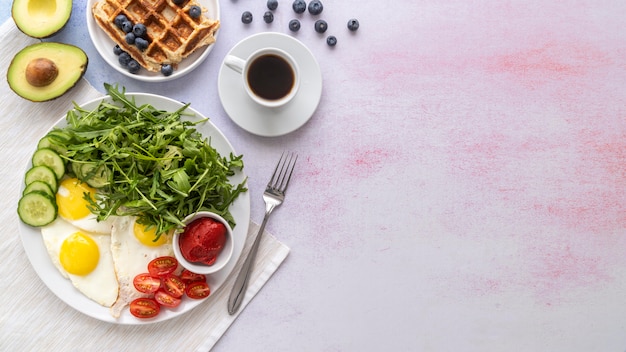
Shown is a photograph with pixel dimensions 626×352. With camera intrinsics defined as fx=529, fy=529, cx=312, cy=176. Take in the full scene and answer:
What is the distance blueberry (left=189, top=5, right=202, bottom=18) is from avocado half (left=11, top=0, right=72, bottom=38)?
0.47 m

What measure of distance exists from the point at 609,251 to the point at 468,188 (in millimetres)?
688

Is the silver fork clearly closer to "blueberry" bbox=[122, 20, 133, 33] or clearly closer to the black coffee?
the black coffee

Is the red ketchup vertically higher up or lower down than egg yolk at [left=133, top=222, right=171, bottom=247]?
higher up

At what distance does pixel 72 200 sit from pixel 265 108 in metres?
0.80

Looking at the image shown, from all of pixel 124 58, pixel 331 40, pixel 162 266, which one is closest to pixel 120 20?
pixel 124 58

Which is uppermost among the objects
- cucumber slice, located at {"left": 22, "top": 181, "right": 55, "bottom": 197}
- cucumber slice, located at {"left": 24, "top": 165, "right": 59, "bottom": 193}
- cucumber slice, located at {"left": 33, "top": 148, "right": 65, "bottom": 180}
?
cucumber slice, located at {"left": 33, "top": 148, "right": 65, "bottom": 180}

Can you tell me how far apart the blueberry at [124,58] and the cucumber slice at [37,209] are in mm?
572

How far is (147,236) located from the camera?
1973mm

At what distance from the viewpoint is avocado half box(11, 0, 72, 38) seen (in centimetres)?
199

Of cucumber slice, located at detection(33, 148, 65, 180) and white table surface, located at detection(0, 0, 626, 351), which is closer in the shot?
cucumber slice, located at detection(33, 148, 65, 180)

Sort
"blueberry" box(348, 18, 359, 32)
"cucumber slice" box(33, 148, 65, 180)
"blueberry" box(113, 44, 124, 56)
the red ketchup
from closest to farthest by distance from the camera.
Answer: the red ketchup < "cucumber slice" box(33, 148, 65, 180) < "blueberry" box(113, 44, 124, 56) < "blueberry" box(348, 18, 359, 32)

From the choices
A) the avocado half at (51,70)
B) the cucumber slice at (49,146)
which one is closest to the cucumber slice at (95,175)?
the cucumber slice at (49,146)

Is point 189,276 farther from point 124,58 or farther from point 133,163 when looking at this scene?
point 124,58

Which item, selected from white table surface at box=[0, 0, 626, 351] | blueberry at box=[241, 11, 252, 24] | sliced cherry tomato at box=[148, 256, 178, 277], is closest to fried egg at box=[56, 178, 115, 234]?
sliced cherry tomato at box=[148, 256, 178, 277]
